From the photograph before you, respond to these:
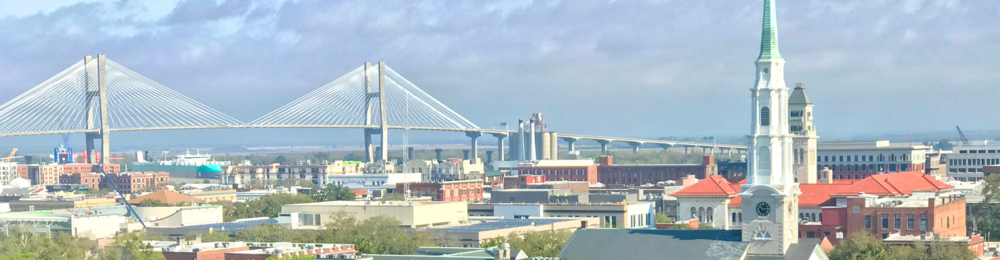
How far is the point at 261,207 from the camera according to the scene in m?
127

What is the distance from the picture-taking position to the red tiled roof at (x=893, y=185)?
100875 mm

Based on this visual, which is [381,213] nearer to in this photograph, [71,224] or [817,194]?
[71,224]

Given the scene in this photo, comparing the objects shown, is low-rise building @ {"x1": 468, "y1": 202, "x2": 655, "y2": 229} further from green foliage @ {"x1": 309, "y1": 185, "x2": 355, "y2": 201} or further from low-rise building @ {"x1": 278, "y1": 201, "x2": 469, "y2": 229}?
green foliage @ {"x1": 309, "y1": 185, "x2": 355, "y2": 201}

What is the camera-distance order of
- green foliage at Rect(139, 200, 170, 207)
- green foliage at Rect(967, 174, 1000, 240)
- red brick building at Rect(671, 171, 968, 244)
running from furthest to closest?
1. green foliage at Rect(139, 200, 170, 207)
2. green foliage at Rect(967, 174, 1000, 240)
3. red brick building at Rect(671, 171, 968, 244)

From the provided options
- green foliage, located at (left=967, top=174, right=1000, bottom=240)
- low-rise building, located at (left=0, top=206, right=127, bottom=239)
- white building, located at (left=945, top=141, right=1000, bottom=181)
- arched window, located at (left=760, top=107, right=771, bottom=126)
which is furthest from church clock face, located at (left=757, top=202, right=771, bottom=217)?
white building, located at (left=945, top=141, right=1000, bottom=181)

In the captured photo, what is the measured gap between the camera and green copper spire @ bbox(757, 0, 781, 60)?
70.8 m

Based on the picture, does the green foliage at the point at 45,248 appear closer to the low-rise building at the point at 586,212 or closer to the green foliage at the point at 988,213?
the low-rise building at the point at 586,212

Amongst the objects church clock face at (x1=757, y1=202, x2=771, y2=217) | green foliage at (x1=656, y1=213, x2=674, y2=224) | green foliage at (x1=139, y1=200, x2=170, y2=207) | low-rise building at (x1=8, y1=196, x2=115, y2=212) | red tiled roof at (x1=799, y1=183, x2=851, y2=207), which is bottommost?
green foliage at (x1=656, y1=213, x2=674, y2=224)

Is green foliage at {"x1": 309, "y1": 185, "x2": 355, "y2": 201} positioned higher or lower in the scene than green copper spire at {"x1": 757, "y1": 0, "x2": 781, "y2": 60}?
lower

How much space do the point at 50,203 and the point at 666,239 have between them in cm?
8158

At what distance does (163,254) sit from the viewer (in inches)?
2803

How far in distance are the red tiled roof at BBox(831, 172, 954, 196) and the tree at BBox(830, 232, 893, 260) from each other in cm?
2243

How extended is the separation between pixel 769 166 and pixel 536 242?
1387 centimetres

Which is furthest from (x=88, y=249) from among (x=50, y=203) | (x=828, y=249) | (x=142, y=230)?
(x=50, y=203)
